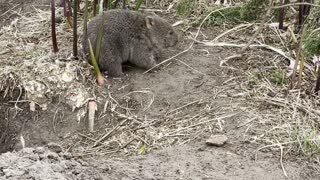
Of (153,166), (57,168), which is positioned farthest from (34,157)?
(153,166)

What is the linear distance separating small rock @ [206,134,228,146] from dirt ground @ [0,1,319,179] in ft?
0.12

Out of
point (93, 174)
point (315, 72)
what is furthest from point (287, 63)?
point (93, 174)

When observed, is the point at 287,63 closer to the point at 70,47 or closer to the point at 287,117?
the point at 287,117

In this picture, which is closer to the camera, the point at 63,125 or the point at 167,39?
the point at 63,125

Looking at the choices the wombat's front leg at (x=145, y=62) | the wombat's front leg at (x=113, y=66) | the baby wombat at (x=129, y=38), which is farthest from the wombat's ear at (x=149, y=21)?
the wombat's front leg at (x=113, y=66)

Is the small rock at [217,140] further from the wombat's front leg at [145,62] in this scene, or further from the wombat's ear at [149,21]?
the wombat's ear at [149,21]

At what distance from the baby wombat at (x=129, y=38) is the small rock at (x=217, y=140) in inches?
59.6

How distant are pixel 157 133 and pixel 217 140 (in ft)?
2.03

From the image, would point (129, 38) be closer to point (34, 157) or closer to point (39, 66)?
point (39, 66)

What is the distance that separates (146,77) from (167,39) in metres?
0.61

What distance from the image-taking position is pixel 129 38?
6.25m

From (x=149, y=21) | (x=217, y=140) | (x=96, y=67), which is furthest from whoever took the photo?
(x=149, y=21)

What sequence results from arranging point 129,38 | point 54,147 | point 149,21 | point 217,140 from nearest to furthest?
point 217,140, point 54,147, point 129,38, point 149,21

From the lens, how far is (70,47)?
6.45 metres
